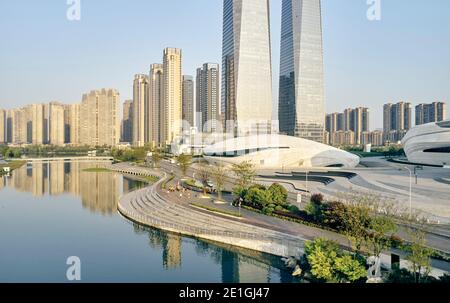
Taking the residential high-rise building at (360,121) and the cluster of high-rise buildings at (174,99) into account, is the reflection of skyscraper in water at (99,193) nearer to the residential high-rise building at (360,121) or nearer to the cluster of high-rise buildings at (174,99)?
the cluster of high-rise buildings at (174,99)

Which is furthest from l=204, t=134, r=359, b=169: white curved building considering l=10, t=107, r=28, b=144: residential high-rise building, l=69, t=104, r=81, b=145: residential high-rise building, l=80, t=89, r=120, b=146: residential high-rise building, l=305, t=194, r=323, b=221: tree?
l=10, t=107, r=28, b=144: residential high-rise building

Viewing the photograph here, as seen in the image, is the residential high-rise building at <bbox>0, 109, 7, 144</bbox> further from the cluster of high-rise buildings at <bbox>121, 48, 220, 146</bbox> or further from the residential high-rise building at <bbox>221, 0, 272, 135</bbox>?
the residential high-rise building at <bbox>221, 0, 272, 135</bbox>

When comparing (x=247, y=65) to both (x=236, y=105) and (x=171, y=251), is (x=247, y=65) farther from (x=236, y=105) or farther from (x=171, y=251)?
(x=171, y=251)

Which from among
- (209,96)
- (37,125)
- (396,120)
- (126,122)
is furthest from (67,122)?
(396,120)
